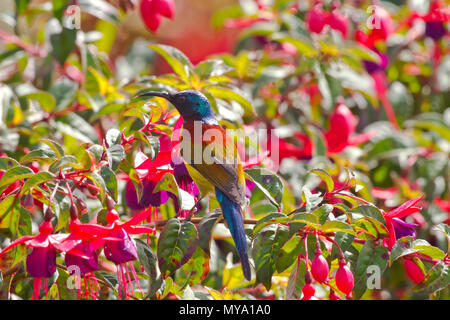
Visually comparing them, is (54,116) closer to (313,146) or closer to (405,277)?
(313,146)

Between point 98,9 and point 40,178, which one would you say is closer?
point 40,178

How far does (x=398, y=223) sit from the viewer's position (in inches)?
30.0

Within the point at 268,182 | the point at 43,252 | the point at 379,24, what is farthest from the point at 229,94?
the point at 379,24

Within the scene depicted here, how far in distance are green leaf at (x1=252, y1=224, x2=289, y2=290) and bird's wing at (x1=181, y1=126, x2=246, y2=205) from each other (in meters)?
0.06

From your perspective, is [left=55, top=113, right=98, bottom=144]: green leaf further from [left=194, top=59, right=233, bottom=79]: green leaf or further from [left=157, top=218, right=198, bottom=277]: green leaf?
[left=157, top=218, right=198, bottom=277]: green leaf

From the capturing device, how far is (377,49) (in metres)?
1.55

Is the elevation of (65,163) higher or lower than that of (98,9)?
lower

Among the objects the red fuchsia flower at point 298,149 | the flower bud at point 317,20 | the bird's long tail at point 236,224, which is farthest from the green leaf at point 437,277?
the flower bud at point 317,20

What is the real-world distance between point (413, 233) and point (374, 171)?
74 cm

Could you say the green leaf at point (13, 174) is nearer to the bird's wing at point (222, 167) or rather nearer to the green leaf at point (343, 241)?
the bird's wing at point (222, 167)

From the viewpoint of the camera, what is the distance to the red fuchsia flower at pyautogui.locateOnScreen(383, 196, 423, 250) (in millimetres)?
743

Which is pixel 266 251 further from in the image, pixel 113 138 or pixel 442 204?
pixel 442 204

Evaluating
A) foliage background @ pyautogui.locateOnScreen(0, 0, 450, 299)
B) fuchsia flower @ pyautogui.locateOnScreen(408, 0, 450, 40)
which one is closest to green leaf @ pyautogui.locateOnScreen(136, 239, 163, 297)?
foliage background @ pyautogui.locateOnScreen(0, 0, 450, 299)

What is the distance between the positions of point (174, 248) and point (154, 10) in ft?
1.85
